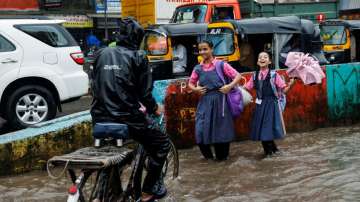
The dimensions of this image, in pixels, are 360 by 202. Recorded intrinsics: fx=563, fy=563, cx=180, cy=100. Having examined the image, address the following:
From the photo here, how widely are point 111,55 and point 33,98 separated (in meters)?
4.85

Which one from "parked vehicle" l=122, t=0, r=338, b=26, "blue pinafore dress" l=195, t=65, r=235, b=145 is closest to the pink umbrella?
"blue pinafore dress" l=195, t=65, r=235, b=145

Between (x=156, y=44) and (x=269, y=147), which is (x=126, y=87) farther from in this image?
(x=156, y=44)

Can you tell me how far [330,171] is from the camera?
675 cm

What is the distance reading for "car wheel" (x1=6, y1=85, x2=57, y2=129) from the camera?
9.01 m

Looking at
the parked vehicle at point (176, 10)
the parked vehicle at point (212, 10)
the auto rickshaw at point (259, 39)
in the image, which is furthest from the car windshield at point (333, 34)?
the auto rickshaw at point (259, 39)

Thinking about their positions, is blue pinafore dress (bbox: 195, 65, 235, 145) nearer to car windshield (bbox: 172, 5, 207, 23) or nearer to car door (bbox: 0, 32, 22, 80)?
car door (bbox: 0, 32, 22, 80)

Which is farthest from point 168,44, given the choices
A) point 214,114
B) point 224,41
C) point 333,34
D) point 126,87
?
point 126,87

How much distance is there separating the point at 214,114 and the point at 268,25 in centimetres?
571

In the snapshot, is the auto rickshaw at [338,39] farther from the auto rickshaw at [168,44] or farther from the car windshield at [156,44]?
the car windshield at [156,44]

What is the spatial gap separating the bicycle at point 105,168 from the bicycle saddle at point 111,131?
0.07 meters

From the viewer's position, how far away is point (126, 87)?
15.3ft

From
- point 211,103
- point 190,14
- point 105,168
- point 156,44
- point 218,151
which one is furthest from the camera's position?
point 190,14

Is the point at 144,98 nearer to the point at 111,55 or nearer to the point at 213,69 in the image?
the point at 111,55

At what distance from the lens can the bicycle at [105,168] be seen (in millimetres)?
4113
